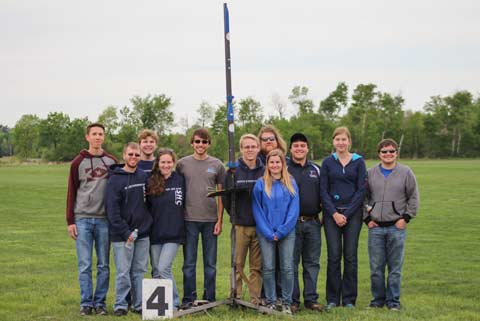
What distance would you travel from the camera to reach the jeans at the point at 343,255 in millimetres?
7246

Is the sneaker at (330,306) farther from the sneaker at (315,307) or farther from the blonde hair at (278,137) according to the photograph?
the blonde hair at (278,137)

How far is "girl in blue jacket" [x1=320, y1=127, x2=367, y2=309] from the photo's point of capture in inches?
282

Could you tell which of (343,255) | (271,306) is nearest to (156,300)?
(271,306)

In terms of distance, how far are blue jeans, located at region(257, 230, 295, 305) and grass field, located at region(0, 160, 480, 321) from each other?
0.31 m

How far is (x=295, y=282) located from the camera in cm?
727

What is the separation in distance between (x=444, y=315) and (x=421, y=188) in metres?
26.2

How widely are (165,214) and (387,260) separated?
2643 millimetres


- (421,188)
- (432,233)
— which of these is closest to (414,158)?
(421,188)

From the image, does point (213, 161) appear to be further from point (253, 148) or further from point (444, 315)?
point (444, 315)

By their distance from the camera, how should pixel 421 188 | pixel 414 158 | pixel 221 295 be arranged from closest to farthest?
1. pixel 221 295
2. pixel 421 188
3. pixel 414 158

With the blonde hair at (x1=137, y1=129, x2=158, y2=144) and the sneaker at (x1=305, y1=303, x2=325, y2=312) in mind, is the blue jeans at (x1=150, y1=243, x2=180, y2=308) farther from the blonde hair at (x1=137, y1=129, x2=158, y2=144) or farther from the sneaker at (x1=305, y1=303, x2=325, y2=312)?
the sneaker at (x1=305, y1=303, x2=325, y2=312)

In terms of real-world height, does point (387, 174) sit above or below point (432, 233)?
above

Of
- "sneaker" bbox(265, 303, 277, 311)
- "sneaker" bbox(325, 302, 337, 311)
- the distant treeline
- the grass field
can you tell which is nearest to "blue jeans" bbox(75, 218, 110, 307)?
the grass field

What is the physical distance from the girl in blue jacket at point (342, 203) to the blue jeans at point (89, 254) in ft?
8.24
